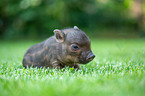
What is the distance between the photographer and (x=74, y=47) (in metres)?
4.20

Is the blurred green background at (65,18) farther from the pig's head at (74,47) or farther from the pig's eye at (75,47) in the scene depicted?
the pig's eye at (75,47)

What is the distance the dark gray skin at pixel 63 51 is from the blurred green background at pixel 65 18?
15826 millimetres

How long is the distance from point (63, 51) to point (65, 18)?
700 inches

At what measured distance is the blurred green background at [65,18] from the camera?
70.5ft

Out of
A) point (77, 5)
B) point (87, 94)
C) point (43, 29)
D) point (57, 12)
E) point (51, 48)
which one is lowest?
point (87, 94)

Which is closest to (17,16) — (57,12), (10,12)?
(10,12)

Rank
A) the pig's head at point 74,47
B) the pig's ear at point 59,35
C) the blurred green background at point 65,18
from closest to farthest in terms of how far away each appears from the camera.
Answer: the pig's head at point 74,47 → the pig's ear at point 59,35 → the blurred green background at point 65,18

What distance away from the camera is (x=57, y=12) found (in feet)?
67.1

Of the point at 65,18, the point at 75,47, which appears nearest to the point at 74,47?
the point at 75,47

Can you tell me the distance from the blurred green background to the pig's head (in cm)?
1624

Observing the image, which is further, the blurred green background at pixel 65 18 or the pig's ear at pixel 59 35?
the blurred green background at pixel 65 18

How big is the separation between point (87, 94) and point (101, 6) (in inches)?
982

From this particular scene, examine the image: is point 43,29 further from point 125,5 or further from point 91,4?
point 125,5

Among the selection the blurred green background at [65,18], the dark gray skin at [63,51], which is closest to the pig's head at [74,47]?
the dark gray skin at [63,51]
